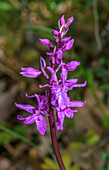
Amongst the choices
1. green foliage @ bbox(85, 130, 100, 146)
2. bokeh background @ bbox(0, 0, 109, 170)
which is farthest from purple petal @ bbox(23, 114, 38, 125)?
green foliage @ bbox(85, 130, 100, 146)

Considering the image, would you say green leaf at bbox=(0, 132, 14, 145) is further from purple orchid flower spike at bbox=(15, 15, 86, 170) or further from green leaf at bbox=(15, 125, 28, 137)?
purple orchid flower spike at bbox=(15, 15, 86, 170)

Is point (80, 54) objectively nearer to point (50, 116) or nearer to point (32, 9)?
point (32, 9)

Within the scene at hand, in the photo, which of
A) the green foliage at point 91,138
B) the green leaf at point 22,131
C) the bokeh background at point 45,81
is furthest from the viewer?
the green leaf at point 22,131

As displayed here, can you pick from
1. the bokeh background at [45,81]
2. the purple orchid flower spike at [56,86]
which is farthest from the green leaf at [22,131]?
the purple orchid flower spike at [56,86]

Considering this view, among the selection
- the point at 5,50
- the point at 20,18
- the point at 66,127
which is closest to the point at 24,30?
the point at 20,18

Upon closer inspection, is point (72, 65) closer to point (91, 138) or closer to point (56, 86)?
point (56, 86)

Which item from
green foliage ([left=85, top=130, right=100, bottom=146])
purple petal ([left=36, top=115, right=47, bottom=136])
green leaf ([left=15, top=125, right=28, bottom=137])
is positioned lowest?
green foliage ([left=85, top=130, right=100, bottom=146])

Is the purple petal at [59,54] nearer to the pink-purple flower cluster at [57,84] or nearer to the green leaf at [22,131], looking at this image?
the pink-purple flower cluster at [57,84]

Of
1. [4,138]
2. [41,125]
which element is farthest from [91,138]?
[41,125]
